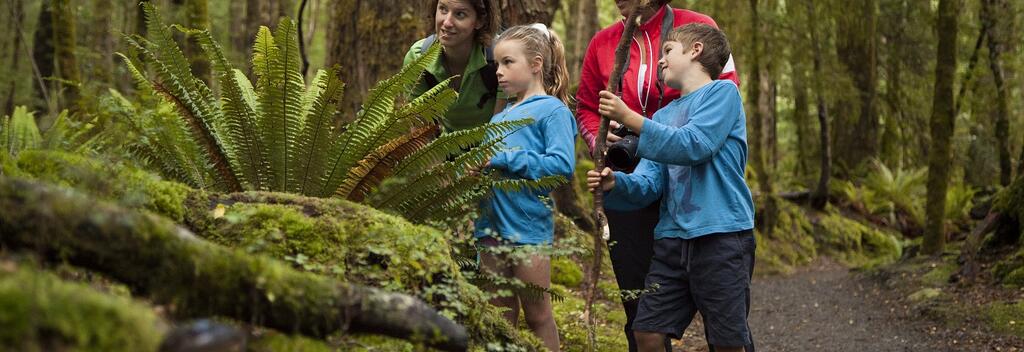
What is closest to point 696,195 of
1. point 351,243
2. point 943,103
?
point 351,243

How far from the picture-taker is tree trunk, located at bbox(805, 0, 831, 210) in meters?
15.0

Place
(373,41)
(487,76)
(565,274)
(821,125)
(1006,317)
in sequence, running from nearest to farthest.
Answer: (487,76) → (373,41) → (1006,317) → (565,274) → (821,125)

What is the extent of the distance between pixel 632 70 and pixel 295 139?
171cm

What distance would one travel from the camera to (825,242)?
14656 mm

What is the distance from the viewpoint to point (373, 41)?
6410 millimetres

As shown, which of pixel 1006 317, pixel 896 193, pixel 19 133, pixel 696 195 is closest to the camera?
pixel 696 195

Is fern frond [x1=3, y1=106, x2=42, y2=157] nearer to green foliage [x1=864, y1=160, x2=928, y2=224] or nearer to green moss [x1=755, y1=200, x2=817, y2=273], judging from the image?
green moss [x1=755, y1=200, x2=817, y2=273]

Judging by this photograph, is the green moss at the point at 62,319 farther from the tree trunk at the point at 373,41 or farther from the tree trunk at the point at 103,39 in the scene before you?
the tree trunk at the point at 103,39

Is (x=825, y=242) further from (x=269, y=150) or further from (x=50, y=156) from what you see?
(x=50, y=156)

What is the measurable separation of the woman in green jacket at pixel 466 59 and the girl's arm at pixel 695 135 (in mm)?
1079

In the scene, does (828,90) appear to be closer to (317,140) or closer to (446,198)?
(446,198)

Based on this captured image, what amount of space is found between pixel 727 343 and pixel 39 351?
299cm

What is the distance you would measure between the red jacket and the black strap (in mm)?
463

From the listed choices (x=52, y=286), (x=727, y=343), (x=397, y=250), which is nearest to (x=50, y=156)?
(x=397, y=250)
